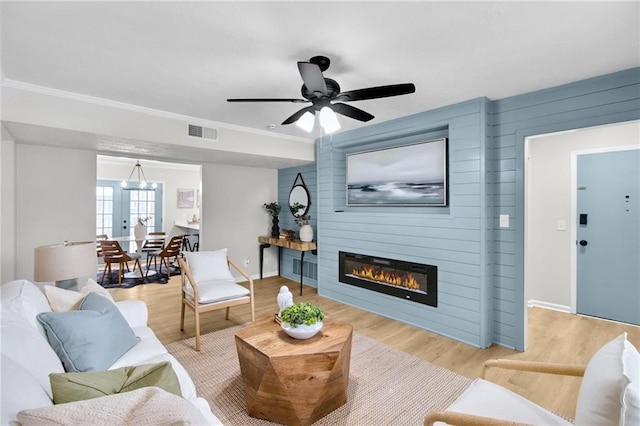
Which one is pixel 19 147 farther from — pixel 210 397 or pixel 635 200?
pixel 635 200

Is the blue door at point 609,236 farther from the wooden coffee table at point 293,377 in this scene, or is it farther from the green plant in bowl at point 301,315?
the green plant in bowl at point 301,315

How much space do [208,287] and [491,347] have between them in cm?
297

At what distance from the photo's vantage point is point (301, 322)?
2072 mm

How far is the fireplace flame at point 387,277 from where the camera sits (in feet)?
11.8

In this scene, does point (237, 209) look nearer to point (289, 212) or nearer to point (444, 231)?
point (289, 212)

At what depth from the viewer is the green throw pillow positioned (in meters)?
1.09

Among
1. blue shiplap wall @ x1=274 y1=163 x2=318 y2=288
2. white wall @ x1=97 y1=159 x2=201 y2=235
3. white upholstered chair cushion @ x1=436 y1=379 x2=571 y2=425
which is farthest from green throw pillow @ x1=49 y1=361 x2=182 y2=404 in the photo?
white wall @ x1=97 y1=159 x2=201 y2=235

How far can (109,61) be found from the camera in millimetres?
2266

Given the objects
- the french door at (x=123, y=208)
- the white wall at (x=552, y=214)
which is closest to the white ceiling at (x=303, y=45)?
the white wall at (x=552, y=214)

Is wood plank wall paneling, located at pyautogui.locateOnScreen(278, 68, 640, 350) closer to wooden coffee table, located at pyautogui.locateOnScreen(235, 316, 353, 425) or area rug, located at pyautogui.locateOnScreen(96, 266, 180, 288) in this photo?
wooden coffee table, located at pyautogui.locateOnScreen(235, 316, 353, 425)

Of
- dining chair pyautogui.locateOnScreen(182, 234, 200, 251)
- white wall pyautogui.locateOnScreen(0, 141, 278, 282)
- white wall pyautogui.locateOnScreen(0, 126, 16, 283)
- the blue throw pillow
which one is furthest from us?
dining chair pyautogui.locateOnScreen(182, 234, 200, 251)

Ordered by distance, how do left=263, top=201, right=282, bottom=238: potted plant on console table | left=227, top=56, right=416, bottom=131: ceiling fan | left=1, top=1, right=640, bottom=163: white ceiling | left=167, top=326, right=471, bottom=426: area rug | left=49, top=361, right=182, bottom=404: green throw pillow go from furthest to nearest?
1. left=263, top=201, right=282, bottom=238: potted plant on console table
2. left=167, top=326, right=471, bottom=426: area rug
3. left=227, top=56, right=416, bottom=131: ceiling fan
4. left=1, top=1, right=640, bottom=163: white ceiling
5. left=49, top=361, right=182, bottom=404: green throw pillow

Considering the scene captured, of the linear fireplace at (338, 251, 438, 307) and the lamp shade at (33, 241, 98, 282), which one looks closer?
the lamp shade at (33, 241, 98, 282)

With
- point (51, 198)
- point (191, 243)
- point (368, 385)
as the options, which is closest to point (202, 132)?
point (51, 198)
